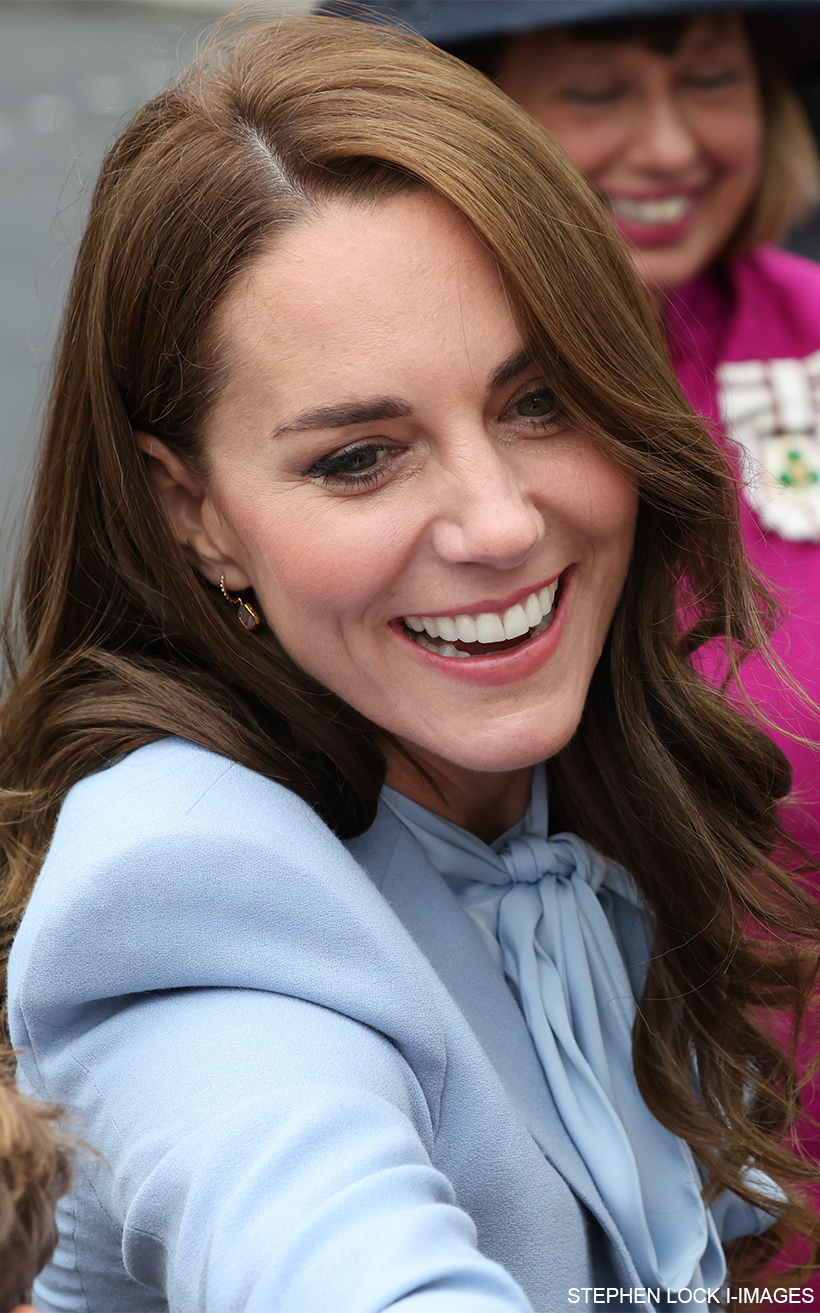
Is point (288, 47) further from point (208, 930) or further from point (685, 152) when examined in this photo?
point (685, 152)

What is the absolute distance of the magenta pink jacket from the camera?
2729 millimetres

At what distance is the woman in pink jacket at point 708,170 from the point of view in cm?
299

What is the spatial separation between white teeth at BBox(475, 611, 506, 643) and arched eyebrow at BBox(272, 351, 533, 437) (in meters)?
0.24

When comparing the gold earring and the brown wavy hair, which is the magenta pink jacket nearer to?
the gold earring

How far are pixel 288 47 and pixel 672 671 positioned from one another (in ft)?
2.94

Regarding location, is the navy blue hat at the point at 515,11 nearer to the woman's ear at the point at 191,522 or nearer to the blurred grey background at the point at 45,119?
the woman's ear at the point at 191,522

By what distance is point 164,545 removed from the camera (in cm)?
183

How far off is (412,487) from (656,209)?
6.01ft

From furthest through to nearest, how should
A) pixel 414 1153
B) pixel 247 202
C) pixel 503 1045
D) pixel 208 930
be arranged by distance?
pixel 503 1045, pixel 247 202, pixel 208 930, pixel 414 1153

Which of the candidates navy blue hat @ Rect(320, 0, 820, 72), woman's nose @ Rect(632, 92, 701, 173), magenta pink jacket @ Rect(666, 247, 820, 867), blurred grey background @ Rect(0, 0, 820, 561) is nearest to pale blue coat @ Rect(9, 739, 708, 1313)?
magenta pink jacket @ Rect(666, 247, 820, 867)

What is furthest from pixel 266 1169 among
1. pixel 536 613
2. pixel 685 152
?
pixel 685 152

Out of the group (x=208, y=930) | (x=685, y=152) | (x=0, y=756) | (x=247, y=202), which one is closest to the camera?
(x=208, y=930)

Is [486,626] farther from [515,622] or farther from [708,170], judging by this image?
[708,170]

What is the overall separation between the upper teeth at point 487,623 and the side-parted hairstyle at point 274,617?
0.18 m
